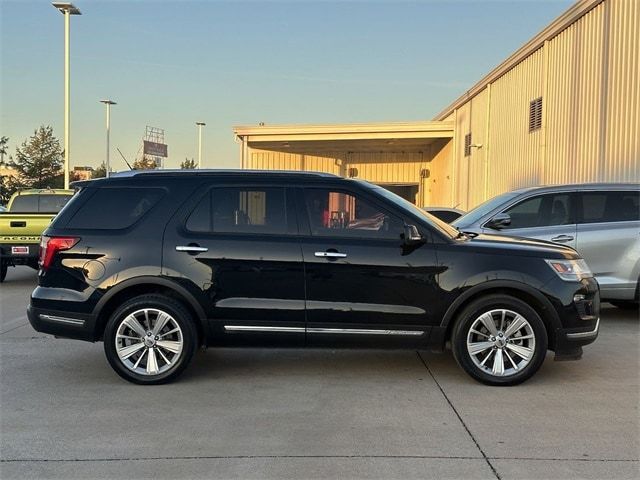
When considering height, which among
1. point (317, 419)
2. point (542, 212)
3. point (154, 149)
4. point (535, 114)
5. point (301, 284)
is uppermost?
point (154, 149)

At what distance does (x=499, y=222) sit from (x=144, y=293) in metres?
5.00

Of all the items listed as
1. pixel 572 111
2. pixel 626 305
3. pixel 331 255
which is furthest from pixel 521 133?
pixel 331 255

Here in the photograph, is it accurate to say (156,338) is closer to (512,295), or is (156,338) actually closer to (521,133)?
(512,295)

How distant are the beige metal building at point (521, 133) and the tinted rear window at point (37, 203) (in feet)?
30.9

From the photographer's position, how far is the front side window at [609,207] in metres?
8.02

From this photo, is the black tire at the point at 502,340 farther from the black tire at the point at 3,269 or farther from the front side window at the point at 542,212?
the black tire at the point at 3,269

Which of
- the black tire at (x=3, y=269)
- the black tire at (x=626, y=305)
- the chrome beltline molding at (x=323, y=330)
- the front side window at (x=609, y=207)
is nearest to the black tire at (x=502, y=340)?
the chrome beltline molding at (x=323, y=330)

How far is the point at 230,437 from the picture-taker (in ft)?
13.4

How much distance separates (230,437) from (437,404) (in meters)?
1.69

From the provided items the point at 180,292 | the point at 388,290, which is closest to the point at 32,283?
the point at 180,292

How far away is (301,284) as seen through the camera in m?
5.21

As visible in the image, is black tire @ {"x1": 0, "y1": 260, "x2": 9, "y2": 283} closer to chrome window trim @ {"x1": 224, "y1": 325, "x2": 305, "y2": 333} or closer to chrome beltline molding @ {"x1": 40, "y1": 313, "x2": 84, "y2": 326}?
chrome beltline molding @ {"x1": 40, "y1": 313, "x2": 84, "y2": 326}

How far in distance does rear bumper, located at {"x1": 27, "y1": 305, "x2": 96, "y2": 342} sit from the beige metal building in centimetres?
997

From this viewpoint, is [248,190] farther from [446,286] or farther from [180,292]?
[446,286]
